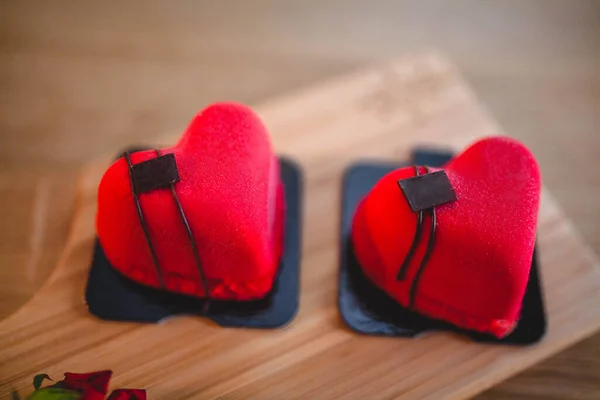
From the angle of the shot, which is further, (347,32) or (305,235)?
(347,32)

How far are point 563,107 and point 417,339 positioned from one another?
2.24 ft

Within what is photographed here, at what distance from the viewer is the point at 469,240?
28.3 inches

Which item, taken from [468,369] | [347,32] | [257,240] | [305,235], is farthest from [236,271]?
[347,32]

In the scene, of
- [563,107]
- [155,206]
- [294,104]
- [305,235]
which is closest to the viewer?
[155,206]

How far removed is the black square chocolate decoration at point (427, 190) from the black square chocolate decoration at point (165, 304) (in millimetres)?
223

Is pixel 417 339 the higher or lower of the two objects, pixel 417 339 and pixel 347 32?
the lower

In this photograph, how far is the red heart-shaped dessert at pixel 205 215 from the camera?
0.73 metres

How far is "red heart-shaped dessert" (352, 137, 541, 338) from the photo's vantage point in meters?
0.72

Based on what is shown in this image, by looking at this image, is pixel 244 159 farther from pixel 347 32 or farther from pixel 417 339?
pixel 347 32

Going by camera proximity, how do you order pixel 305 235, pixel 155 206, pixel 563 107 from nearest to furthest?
1. pixel 155 206
2. pixel 305 235
3. pixel 563 107

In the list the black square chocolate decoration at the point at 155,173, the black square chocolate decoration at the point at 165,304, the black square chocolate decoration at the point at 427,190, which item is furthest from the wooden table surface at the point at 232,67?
the black square chocolate decoration at the point at 427,190

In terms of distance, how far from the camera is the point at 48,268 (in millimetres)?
925

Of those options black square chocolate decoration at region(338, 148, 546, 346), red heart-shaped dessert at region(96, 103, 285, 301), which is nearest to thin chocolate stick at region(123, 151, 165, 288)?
red heart-shaped dessert at region(96, 103, 285, 301)

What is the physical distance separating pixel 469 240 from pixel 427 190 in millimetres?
79
